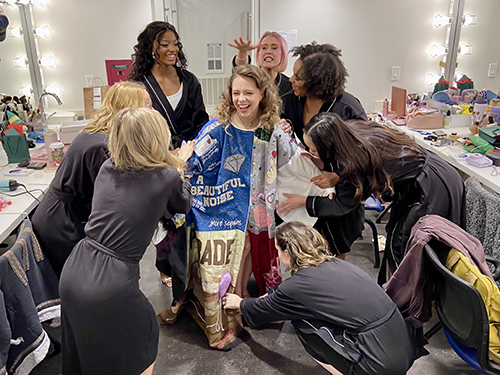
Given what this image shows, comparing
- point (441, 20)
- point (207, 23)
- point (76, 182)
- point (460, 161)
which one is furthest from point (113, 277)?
point (441, 20)

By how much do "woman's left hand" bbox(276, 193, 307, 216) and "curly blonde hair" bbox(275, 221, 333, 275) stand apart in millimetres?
369

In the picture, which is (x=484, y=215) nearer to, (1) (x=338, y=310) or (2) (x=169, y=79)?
(1) (x=338, y=310)

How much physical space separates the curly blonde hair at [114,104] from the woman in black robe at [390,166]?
0.80 metres

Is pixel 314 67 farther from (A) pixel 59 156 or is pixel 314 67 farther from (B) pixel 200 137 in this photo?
(A) pixel 59 156

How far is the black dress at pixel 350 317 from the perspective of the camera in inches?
62.1

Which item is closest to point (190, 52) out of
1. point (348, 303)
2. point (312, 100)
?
point (312, 100)

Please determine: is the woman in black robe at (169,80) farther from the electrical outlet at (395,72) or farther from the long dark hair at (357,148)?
the electrical outlet at (395,72)

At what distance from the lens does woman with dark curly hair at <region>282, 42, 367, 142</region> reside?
2229 mm

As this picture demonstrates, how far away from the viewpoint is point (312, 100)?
2346 mm

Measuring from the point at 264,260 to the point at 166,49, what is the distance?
4.60ft

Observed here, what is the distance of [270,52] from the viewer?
2590 millimetres

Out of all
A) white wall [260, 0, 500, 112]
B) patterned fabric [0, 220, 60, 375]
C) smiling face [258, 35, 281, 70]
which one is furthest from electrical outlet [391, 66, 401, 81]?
patterned fabric [0, 220, 60, 375]

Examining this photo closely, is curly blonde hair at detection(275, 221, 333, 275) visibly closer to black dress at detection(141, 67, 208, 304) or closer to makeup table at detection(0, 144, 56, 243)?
black dress at detection(141, 67, 208, 304)

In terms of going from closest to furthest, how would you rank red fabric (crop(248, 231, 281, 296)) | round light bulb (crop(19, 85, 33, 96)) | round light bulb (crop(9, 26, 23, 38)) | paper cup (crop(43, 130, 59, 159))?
red fabric (crop(248, 231, 281, 296)) < paper cup (crop(43, 130, 59, 159)) < round light bulb (crop(9, 26, 23, 38)) < round light bulb (crop(19, 85, 33, 96))
